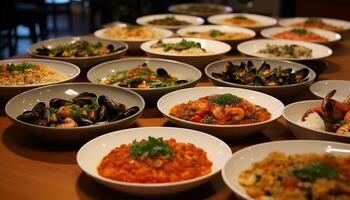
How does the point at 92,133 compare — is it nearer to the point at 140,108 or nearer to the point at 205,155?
the point at 140,108

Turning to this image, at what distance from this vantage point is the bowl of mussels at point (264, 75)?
2.28 meters

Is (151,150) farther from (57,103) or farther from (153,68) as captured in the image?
(153,68)

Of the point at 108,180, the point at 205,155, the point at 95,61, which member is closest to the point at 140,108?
the point at 205,155

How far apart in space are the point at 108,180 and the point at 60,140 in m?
0.47

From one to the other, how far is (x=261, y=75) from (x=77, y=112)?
1024 millimetres

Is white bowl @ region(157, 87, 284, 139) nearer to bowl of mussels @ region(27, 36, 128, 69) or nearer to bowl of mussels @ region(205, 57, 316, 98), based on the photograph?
bowl of mussels @ region(205, 57, 316, 98)

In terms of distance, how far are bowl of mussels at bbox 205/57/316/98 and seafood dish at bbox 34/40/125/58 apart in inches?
30.3

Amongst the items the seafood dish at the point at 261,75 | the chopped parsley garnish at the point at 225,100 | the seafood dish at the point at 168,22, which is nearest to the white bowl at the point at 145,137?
the chopped parsley garnish at the point at 225,100

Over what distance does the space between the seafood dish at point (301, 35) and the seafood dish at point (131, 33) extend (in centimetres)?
95

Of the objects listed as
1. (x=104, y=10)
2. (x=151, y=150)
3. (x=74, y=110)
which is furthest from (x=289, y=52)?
(x=104, y=10)

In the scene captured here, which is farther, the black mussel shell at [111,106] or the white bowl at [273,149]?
the black mussel shell at [111,106]

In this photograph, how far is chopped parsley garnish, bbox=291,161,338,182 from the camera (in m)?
1.30

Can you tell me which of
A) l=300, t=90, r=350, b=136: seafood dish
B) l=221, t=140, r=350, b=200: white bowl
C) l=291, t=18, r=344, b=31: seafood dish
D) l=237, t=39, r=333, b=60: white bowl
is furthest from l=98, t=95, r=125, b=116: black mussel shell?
l=291, t=18, r=344, b=31: seafood dish

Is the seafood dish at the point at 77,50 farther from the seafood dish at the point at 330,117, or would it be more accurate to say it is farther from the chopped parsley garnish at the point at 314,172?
the chopped parsley garnish at the point at 314,172
